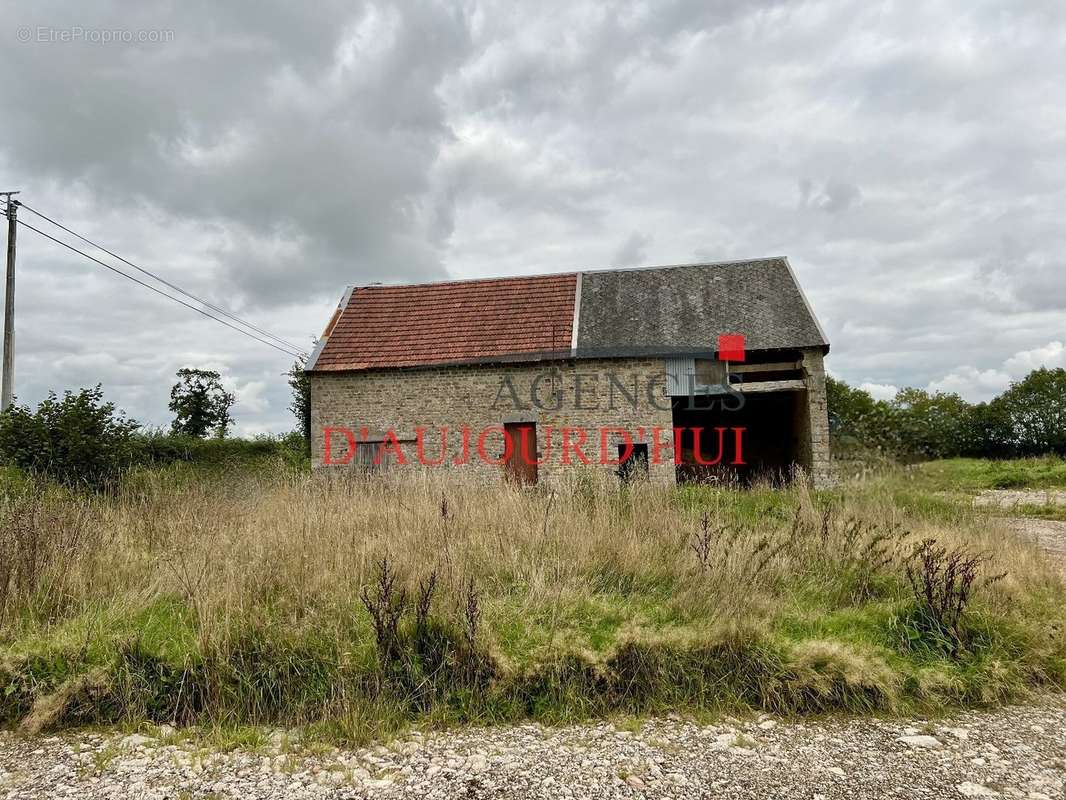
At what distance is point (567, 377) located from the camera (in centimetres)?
1595

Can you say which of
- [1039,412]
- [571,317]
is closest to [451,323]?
[571,317]

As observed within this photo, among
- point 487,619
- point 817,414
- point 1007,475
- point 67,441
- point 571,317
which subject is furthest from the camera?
point 1007,475

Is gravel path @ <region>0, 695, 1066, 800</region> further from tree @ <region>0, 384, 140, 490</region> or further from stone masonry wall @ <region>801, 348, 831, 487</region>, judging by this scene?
stone masonry wall @ <region>801, 348, 831, 487</region>

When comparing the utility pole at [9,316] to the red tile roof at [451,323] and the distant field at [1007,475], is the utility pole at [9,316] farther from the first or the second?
the distant field at [1007,475]

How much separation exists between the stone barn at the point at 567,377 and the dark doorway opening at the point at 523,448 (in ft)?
0.10

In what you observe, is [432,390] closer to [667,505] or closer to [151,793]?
[667,505]

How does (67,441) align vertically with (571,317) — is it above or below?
below

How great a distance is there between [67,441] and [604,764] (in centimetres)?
1184

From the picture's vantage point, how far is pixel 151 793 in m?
3.59

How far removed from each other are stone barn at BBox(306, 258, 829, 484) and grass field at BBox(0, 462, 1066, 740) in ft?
29.5

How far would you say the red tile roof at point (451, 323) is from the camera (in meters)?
16.5

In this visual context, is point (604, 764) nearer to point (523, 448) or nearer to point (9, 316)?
point (523, 448)

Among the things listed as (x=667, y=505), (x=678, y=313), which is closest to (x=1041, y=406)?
(x=678, y=313)

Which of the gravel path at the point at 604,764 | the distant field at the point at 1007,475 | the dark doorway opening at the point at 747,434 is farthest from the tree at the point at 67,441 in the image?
the distant field at the point at 1007,475
